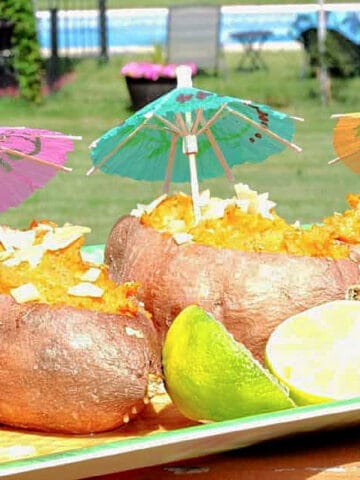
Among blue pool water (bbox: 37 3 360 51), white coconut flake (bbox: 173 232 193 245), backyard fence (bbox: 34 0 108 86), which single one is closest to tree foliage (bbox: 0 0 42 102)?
backyard fence (bbox: 34 0 108 86)

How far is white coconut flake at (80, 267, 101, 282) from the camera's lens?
170 centimetres

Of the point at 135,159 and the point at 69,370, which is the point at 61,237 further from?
the point at 135,159

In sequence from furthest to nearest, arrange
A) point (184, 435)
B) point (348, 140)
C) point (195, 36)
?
point (195, 36) < point (348, 140) < point (184, 435)

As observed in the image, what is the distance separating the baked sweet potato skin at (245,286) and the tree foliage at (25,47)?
9.05m

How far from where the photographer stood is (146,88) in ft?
35.0

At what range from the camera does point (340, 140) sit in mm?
2178

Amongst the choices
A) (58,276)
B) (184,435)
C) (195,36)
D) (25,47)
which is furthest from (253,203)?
(195,36)

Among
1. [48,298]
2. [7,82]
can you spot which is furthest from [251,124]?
[7,82]

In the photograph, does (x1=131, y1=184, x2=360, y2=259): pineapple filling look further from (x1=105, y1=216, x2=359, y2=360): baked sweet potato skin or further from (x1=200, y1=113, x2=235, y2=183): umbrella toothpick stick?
(x1=200, y1=113, x2=235, y2=183): umbrella toothpick stick

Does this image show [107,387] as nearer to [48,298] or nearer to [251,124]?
[48,298]

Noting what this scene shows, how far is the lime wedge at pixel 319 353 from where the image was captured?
1.56 meters

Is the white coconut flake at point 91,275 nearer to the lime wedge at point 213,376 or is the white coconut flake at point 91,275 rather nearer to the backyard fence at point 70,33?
the lime wedge at point 213,376

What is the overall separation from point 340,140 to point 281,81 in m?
10.5

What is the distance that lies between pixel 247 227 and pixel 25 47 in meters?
9.15
